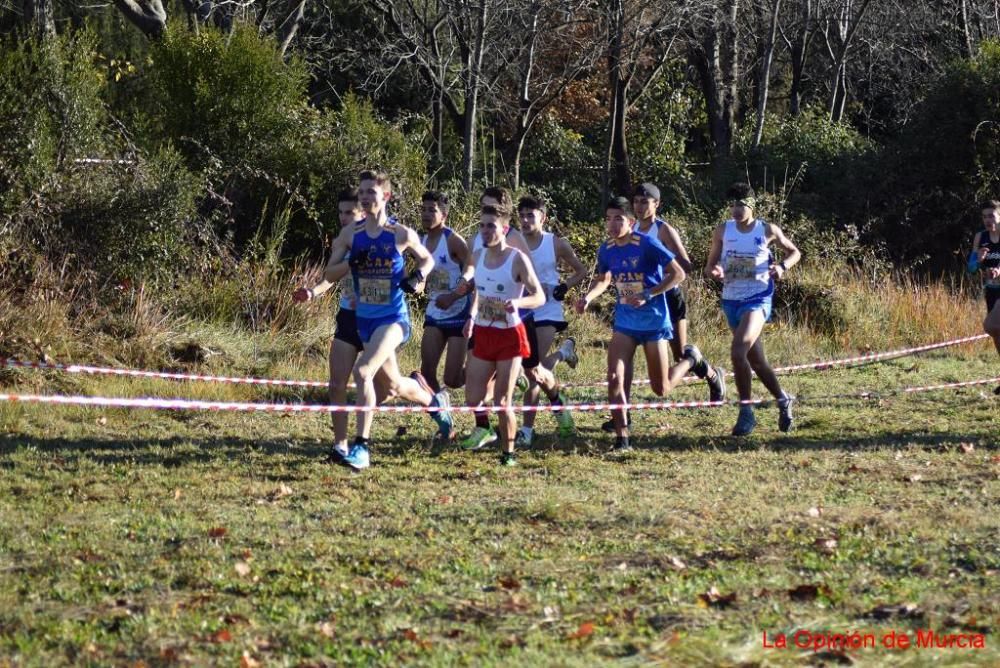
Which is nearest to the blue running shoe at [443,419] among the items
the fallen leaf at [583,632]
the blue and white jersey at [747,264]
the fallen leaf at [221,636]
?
the blue and white jersey at [747,264]

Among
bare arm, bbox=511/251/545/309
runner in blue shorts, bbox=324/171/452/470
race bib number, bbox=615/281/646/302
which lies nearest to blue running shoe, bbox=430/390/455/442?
runner in blue shorts, bbox=324/171/452/470

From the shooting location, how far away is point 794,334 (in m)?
16.1

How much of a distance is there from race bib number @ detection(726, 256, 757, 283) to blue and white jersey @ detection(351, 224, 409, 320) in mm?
2814

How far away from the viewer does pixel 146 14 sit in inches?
750

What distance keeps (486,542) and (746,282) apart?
164 inches

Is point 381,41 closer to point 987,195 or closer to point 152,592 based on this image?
point 987,195

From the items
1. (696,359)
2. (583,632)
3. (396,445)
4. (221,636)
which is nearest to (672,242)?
(696,359)

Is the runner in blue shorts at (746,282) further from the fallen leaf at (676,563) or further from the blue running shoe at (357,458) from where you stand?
the fallen leaf at (676,563)

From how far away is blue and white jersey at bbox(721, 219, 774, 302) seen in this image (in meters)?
10.4

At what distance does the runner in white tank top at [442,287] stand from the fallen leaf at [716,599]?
430 cm

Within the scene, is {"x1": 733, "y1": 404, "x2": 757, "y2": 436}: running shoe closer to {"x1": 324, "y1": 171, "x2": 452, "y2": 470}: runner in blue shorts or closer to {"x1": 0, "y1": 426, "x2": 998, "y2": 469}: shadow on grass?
{"x1": 0, "y1": 426, "x2": 998, "y2": 469}: shadow on grass

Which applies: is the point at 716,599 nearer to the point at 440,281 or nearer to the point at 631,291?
the point at 631,291

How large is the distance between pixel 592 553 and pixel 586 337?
28.7 ft

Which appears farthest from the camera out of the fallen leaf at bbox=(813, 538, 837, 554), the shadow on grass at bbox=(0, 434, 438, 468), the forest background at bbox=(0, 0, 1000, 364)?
the forest background at bbox=(0, 0, 1000, 364)
